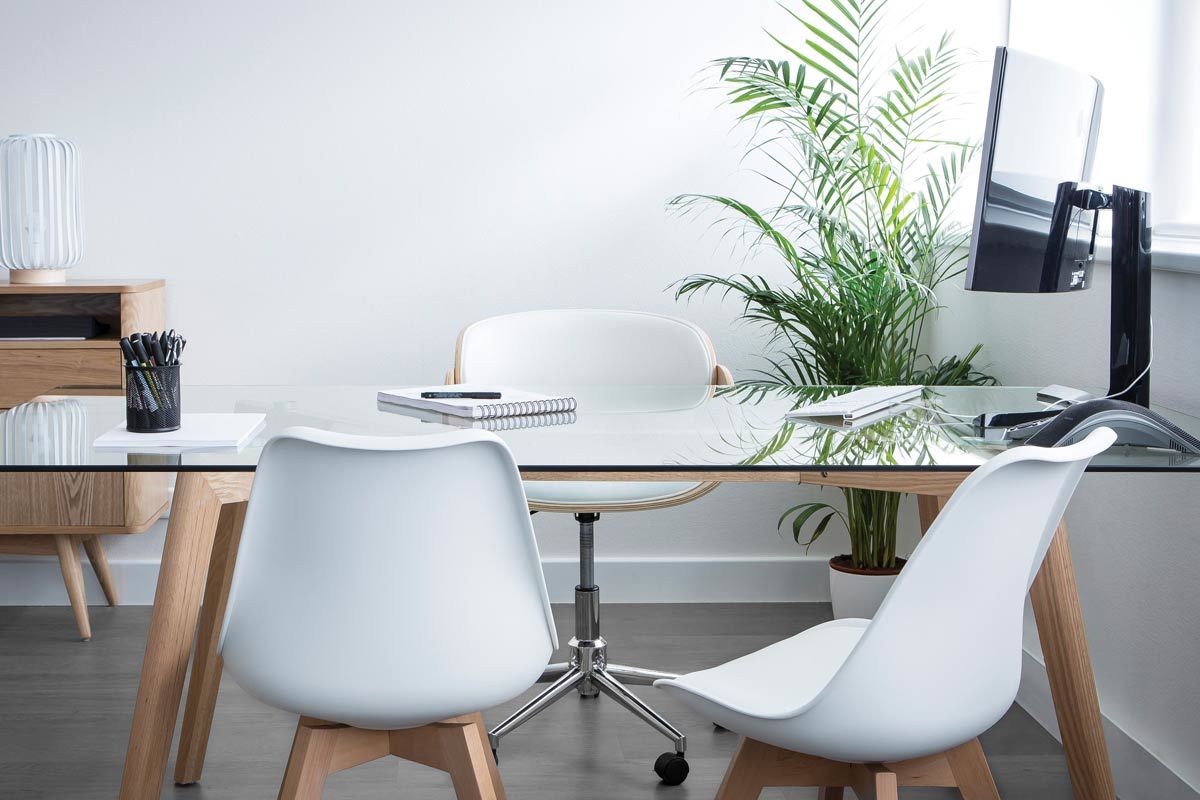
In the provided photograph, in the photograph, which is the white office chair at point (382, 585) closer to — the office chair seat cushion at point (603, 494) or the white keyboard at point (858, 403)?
the white keyboard at point (858, 403)

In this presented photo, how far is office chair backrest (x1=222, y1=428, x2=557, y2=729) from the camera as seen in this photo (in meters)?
1.41

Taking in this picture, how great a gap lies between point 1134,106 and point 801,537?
163 cm

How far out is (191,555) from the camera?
1.75 m

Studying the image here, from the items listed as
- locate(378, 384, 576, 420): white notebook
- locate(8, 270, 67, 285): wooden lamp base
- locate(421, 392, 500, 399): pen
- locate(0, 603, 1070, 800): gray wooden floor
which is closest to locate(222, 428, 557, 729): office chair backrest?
locate(378, 384, 576, 420): white notebook

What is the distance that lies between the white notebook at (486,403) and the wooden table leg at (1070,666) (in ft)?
2.87

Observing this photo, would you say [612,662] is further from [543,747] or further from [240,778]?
[240,778]

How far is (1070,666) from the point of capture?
78.4 inches

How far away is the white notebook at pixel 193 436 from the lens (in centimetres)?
171

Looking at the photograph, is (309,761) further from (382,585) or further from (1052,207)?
(1052,207)

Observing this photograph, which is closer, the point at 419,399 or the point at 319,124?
the point at 419,399

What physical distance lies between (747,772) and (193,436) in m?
0.94

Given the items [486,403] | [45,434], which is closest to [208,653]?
[45,434]

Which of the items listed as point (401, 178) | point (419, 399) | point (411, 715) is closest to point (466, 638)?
point (411, 715)

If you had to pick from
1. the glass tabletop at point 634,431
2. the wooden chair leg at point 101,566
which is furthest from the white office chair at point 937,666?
the wooden chair leg at point 101,566
